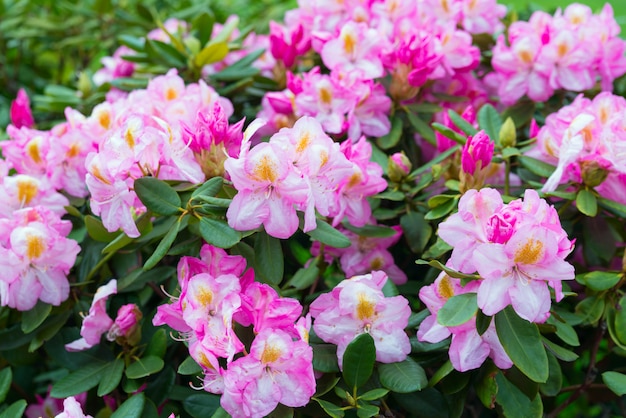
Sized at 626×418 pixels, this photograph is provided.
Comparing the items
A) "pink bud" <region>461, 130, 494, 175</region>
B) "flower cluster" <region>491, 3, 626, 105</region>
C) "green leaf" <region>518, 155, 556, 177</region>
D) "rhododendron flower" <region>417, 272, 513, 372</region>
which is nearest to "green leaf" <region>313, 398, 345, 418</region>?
"rhododendron flower" <region>417, 272, 513, 372</region>

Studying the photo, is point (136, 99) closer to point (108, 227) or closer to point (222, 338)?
point (108, 227)

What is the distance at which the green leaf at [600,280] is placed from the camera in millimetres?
1317

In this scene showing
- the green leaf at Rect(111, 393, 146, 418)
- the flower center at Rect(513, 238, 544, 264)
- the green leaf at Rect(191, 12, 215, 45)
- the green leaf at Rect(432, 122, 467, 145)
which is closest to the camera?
the flower center at Rect(513, 238, 544, 264)

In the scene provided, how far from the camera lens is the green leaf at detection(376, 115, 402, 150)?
5.40 feet

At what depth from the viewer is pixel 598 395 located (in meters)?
1.77

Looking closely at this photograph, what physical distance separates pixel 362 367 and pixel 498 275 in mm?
254

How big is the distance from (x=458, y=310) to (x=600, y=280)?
0.37 metres

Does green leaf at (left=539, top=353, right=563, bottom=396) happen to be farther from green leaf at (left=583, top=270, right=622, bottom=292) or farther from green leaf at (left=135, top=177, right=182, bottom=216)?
green leaf at (left=135, top=177, right=182, bottom=216)

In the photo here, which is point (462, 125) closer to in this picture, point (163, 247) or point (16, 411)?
point (163, 247)

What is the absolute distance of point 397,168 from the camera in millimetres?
1480

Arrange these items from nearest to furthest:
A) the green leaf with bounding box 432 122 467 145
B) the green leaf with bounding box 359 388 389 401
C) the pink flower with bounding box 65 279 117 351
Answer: the green leaf with bounding box 359 388 389 401, the pink flower with bounding box 65 279 117 351, the green leaf with bounding box 432 122 467 145

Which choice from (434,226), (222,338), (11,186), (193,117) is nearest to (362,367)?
(222,338)

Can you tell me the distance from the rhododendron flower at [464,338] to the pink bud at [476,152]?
245 millimetres

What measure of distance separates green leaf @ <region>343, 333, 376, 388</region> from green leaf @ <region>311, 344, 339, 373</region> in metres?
0.04
